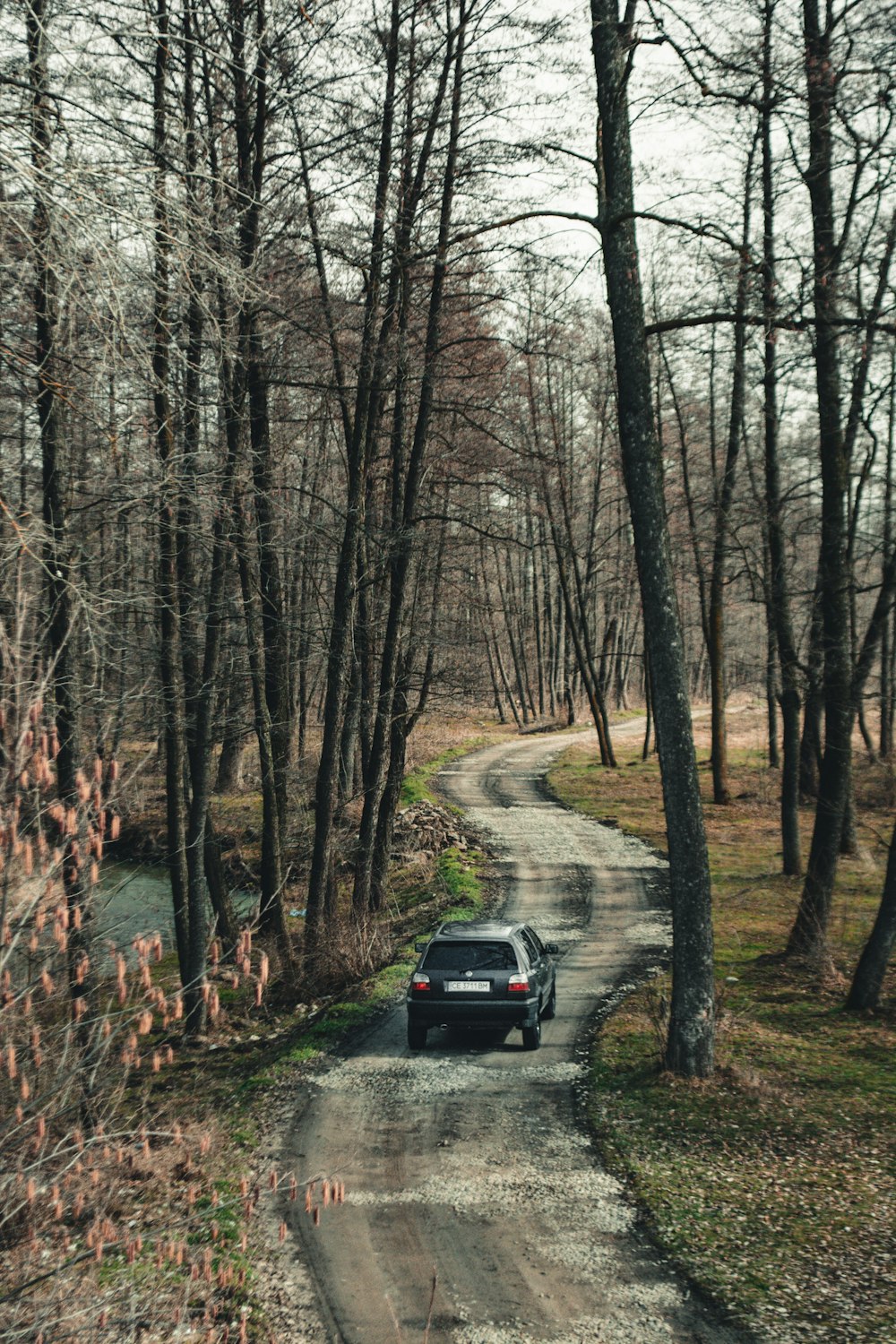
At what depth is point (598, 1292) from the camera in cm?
700

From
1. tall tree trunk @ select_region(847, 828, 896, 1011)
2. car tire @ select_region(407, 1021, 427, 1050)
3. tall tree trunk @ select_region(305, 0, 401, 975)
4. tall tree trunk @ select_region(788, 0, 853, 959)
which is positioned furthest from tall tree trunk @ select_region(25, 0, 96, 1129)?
tall tree trunk @ select_region(788, 0, 853, 959)

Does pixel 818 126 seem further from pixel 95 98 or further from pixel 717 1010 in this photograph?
pixel 717 1010

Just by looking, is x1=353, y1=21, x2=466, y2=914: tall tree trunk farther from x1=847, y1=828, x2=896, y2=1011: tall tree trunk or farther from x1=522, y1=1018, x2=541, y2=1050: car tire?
x1=847, y1=828, x2=896, y2=1011: tall tree trunk

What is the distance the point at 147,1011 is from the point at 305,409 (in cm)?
2067

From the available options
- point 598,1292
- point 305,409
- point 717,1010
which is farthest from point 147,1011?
point 305,409

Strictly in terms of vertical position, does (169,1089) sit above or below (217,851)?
below

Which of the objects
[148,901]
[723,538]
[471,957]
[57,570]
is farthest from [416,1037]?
[723,538]

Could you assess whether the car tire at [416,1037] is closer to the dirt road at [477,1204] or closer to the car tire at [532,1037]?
the dirt road at [477,1204]

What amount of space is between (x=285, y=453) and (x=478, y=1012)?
32.0 ft

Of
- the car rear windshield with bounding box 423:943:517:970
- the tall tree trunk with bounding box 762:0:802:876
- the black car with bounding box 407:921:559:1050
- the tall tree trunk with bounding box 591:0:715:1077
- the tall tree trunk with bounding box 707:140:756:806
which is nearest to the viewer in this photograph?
the tall tree trunk with bounding box 591:0:715:1077

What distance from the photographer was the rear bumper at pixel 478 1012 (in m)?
12.1

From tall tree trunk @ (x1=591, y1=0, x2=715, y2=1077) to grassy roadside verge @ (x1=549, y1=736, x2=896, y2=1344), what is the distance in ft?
→ 2.48

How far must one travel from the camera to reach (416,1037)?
12414 millimetres

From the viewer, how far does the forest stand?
17.2 ft
